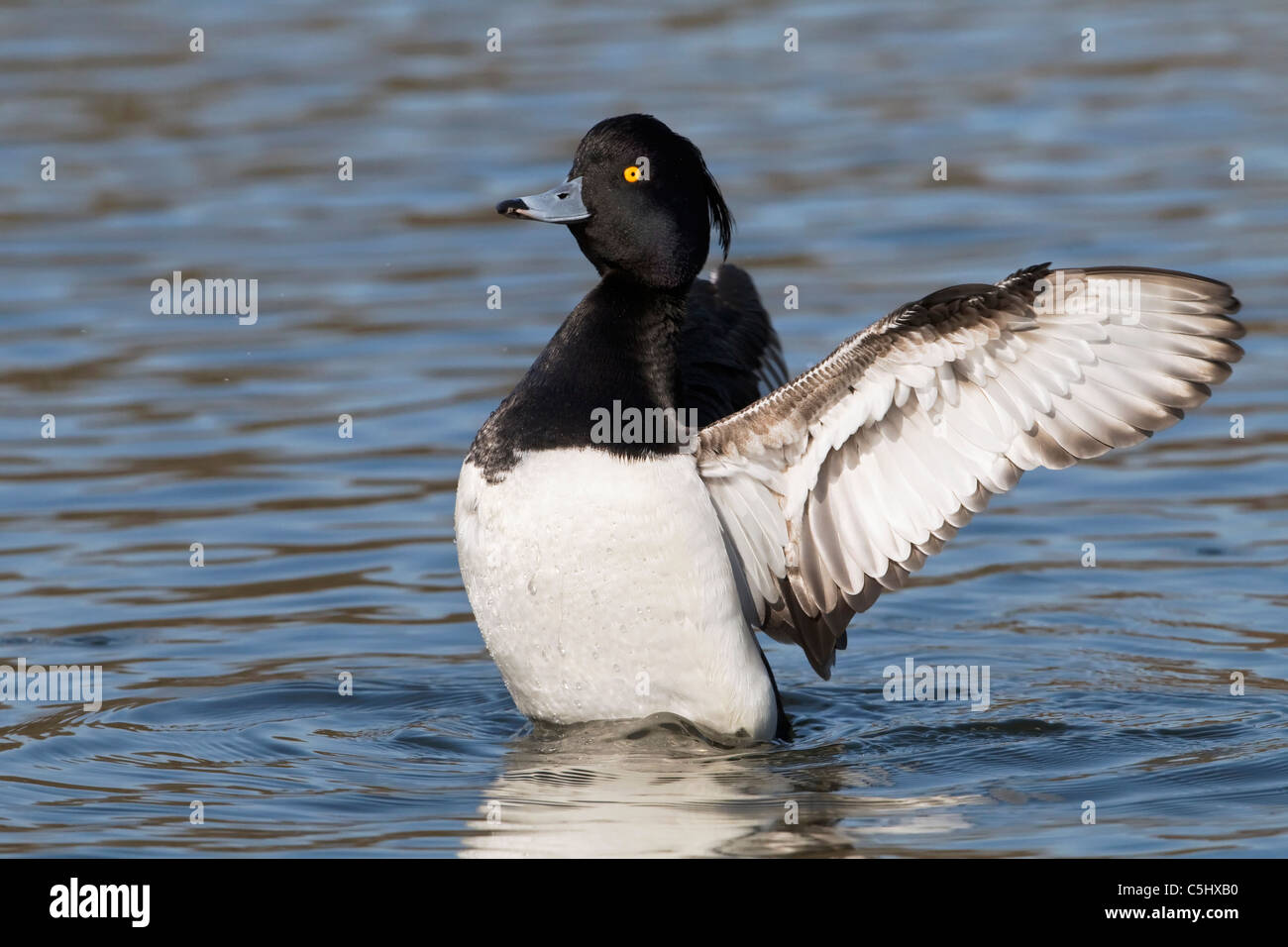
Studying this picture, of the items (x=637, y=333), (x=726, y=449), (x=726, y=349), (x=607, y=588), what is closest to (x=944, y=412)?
(x=726, y=449)

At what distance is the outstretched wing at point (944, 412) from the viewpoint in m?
6.12

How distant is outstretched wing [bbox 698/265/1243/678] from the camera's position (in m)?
6.12

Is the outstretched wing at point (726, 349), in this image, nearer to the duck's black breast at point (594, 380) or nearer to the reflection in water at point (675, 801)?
the duck's black breast at point (594, 380)

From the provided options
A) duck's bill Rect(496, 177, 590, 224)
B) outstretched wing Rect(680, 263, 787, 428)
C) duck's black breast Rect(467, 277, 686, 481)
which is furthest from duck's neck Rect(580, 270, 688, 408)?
outstretched wing Rect(680, 263, 787, 428)

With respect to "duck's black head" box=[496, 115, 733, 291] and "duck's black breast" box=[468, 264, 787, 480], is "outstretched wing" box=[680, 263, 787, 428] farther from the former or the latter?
"duck's black head" box=[496, 115, 733, 291]

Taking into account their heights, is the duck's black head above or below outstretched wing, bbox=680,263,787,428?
above

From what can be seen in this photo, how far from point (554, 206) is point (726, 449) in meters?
0.96

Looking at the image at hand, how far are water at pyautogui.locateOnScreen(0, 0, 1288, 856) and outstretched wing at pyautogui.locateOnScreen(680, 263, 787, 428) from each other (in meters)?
1.07

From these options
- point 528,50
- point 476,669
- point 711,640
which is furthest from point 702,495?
point 528,50

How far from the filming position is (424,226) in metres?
13.7

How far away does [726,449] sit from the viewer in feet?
21.5

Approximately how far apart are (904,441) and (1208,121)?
9.62m

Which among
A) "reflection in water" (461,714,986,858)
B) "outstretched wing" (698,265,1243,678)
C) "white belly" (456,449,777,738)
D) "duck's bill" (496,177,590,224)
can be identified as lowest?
"reflection in water" (461,714,986,858)

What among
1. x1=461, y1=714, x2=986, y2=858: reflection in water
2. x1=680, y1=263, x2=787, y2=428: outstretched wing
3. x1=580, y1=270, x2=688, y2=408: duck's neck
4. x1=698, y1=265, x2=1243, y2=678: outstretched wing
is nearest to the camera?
x1=461, y1=714, x2=986, y2=858: reflection in water
